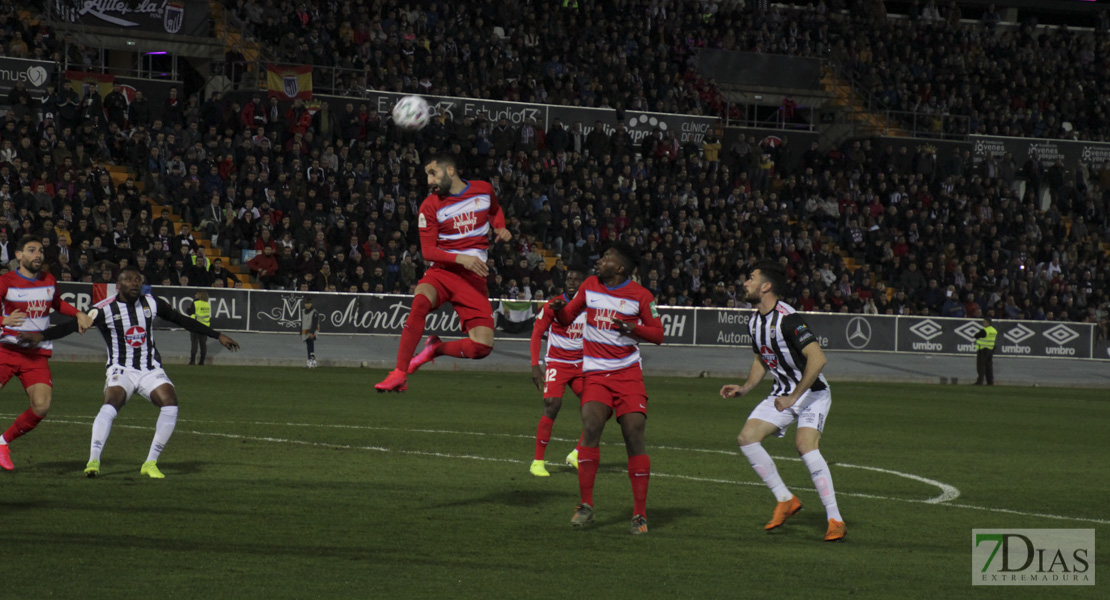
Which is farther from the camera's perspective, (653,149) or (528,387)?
(653,149)

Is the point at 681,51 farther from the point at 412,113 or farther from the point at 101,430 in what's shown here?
the point at 101,430

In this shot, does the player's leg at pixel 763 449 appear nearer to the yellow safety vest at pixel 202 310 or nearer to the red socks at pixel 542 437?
the red socks at pixel 542 437

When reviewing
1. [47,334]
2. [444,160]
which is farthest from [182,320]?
[444,160]

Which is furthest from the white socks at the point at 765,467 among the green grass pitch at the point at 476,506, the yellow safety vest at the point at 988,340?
the yellow safety vest at the point at 988,340

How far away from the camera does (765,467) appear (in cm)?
1020

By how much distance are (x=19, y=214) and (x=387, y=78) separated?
12.6 metres

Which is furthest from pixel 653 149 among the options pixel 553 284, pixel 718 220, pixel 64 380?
pixel 64 380

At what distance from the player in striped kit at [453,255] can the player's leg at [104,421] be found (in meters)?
3.27

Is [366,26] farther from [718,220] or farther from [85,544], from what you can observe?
[85,544]

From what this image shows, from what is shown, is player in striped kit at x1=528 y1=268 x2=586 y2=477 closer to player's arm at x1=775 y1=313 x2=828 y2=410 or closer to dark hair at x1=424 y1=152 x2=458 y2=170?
dark hair at x1=424 y1=152 x2=458 y2=170

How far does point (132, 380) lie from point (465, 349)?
374 centimetres

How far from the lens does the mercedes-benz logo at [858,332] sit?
35.6 meters

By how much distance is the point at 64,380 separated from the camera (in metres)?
22.6

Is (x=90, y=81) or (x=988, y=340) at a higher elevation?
(x=90, y=81)
